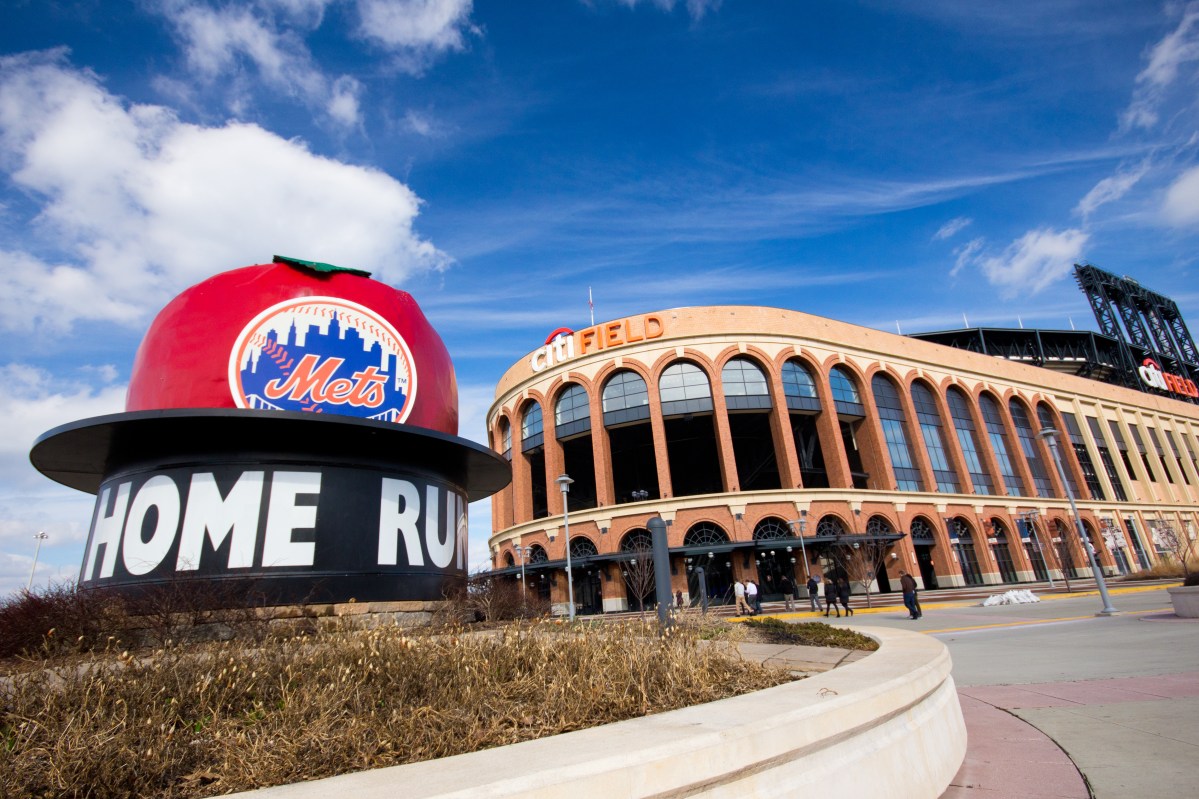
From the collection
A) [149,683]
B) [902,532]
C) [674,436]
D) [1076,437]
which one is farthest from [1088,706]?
[1076,437]

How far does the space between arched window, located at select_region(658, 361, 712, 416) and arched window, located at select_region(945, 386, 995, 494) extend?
22.9m

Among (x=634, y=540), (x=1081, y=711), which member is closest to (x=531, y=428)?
(x=634, y=540)

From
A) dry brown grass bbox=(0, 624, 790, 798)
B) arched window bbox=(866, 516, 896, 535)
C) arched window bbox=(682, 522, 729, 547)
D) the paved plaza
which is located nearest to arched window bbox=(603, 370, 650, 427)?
arched window bbox=(682, 522, 729, 547)

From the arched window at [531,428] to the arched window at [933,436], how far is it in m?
30.1

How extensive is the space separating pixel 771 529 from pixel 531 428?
2030 cm

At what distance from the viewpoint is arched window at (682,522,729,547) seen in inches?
1497

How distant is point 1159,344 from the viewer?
8744cm

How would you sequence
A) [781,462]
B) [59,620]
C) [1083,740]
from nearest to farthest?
[1083,740] < [59,620] < [781,462]

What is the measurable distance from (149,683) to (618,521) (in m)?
35.5

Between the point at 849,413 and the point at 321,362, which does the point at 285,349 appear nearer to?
the point at 321,362

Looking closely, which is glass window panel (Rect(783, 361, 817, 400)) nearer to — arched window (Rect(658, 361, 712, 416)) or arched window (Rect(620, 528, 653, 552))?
arched window (Rect(658, 361, 712, 416))

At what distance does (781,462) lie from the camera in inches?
1592

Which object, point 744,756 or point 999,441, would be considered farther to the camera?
point 999,441

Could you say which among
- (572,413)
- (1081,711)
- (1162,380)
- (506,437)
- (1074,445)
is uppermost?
(1162,380)
